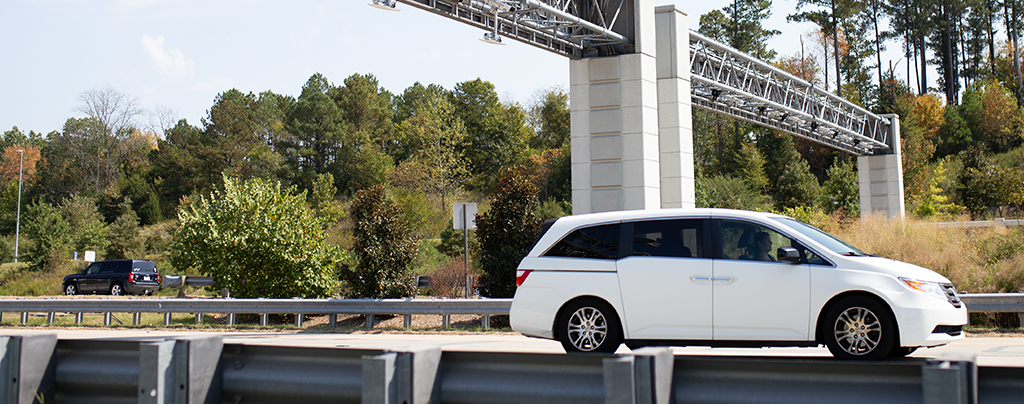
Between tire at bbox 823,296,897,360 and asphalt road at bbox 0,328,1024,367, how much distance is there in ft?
2.00

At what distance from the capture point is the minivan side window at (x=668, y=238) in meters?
7.94

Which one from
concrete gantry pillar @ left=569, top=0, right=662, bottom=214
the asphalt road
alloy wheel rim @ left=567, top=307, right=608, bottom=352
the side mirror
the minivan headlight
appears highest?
concrete gantry pillar @ left=569, top=0, right=662, bottom=214

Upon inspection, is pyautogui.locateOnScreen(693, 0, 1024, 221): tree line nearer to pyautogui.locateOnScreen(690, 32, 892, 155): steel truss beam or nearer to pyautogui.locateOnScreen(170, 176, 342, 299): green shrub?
pyautogui.locateOnScreen(690, 32, 892, 155): steel truss beam

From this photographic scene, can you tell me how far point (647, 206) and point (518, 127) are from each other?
188ft

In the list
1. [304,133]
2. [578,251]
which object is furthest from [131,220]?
[578,251]

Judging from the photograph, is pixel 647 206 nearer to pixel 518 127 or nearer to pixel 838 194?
pixel 838 194

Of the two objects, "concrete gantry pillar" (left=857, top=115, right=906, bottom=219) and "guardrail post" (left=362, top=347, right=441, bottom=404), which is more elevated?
"concrete gantry pillar" (left=857, top=115, right=906, bottom=219)

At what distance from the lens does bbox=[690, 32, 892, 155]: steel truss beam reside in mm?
26266

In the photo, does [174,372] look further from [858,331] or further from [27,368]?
[858,331]

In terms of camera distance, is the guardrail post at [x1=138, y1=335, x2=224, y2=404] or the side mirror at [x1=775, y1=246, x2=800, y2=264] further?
the side mirror at [x1=775, y1=246, x2=800, y2=264]

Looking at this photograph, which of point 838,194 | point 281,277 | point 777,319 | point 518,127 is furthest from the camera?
point 518,127

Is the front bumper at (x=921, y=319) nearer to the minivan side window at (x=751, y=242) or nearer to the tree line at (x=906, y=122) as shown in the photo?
the minivan side window at (x=751, y=242)

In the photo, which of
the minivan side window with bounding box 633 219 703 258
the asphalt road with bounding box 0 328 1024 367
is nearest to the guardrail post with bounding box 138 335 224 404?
the asphalt road with bounding box 0 328 1024 367

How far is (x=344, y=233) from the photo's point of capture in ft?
180
